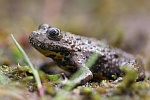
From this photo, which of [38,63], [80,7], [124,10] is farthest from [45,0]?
[38,63]

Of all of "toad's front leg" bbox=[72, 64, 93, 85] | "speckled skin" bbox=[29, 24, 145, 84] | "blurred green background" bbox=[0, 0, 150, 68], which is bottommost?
"toad's front leg" bbox=[72, 64, 93, 85]

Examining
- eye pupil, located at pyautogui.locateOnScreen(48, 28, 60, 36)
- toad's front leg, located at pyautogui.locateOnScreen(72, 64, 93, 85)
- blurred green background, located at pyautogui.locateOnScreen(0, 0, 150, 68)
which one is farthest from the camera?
blurred green background, located at pyautogui.locateOnScreen(0, 0, 150, 68)

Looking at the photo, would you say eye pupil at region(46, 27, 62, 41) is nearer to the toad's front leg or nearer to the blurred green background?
the toad's front leg

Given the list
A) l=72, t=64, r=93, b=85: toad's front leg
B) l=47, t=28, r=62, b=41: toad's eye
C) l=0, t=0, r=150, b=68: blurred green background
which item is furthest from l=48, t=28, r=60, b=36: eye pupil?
l=0, t=0, r=150, b=68: blurred green background

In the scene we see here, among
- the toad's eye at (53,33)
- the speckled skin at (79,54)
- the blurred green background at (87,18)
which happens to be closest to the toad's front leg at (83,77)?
the speckled skin at (79,54)

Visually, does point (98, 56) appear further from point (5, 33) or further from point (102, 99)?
point (5, 33)

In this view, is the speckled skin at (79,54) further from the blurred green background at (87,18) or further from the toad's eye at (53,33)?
the blurred green background at (87,18)

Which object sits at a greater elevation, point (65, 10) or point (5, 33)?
point (65, 10)
